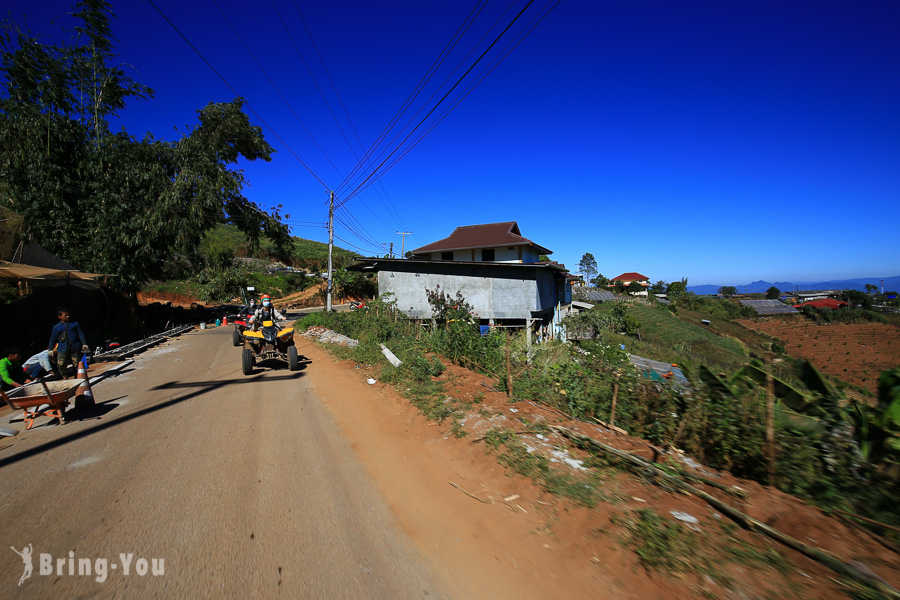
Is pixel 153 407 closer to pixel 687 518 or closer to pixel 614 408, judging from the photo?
pixel 614 408

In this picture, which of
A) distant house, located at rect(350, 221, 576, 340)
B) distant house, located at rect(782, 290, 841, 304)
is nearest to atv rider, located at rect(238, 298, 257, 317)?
distant house, located at rect(350, 221, 576, 340)

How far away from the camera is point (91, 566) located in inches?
108

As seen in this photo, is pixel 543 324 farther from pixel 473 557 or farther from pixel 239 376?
pixel 473 557

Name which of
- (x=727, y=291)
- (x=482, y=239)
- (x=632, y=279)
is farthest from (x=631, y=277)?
(x=482, y=239)

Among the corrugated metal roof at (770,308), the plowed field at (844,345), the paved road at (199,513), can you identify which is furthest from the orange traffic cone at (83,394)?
the corrugated metal roof at (770,308)

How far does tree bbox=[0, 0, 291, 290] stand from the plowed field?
3624 centimetres

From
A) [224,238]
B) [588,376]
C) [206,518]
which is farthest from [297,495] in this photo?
[224,238]

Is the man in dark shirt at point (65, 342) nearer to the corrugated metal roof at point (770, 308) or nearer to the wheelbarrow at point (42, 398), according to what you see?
the wheelbarrow at point (42, 398)

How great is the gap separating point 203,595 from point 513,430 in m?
3.67

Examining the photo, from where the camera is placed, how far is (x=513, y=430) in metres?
5.11

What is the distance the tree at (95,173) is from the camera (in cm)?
1672

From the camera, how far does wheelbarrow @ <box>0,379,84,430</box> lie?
5383 mm

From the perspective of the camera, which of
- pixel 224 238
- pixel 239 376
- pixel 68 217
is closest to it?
pixel 239 376

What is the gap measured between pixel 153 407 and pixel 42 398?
142cm
